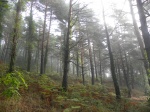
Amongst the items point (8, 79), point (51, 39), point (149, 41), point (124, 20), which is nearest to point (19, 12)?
point (8, 79)

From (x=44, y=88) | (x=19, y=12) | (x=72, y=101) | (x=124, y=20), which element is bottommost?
(x=72, y=101)

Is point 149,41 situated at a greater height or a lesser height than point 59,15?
lesser

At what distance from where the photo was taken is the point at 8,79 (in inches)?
173

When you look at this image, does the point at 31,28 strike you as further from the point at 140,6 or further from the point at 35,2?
the point at 140,6

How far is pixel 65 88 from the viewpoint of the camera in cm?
936

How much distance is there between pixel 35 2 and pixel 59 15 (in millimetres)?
3901

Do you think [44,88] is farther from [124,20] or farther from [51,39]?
[51,39]

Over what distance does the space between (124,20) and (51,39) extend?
16744 millimetres

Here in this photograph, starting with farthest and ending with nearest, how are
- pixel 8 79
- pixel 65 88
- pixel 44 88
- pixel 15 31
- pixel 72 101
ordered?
pixel 15 31, pixel 65 88, pixel 44 88, pixel 72 101, pixel 8 79

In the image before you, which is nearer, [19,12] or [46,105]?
[46,105]

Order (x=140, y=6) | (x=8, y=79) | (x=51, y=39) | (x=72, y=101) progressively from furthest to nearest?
1. (x=51, y=39)
2. (x=72, y=101)
3. (x=140, y=6)
4. (x=8, y=79)

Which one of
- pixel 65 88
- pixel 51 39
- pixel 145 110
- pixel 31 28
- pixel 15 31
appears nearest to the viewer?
pixel 145 110

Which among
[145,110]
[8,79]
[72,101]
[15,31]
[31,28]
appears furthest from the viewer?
[31,28]

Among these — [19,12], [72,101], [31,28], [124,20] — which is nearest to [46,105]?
[72,101]
